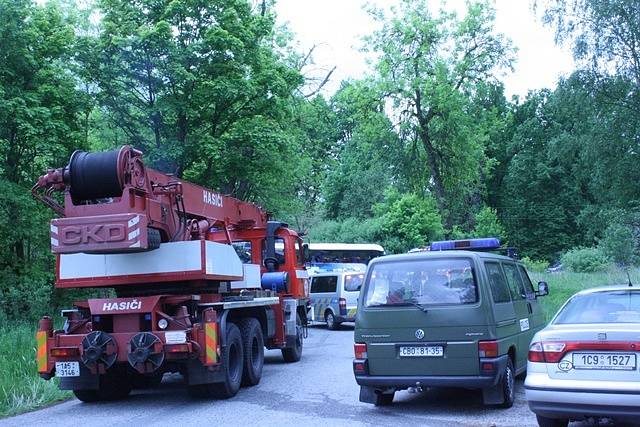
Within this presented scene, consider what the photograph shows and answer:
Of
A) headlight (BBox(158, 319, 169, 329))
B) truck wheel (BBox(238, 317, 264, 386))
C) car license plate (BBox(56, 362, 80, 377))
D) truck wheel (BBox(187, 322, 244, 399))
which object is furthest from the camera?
truck wheel (BBox(238, 317, 264, 386))

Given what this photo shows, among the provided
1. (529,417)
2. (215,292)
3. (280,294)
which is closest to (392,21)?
(280,294)

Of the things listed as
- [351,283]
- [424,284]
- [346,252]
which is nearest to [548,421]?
[424,284]

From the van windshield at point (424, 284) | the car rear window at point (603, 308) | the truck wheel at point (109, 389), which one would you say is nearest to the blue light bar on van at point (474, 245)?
the van windshield at point (424, 284)

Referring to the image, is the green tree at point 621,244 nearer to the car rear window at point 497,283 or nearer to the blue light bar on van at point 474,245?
the blue light bar on van at point 474,245

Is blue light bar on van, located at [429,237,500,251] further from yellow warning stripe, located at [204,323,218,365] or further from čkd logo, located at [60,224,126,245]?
čkd logo, located at [60,224,126,245]

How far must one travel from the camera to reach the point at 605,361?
6.50 meters

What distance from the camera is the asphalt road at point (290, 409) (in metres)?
8.55

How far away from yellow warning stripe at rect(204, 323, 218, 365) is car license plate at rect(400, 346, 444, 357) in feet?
8.65

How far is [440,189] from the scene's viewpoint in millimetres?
41688

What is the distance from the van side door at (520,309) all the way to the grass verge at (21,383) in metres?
6.93

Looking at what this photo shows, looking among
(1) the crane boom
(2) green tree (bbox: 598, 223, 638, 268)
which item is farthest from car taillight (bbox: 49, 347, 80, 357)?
(2) green tree (bbox: 598, 223, 638, 268)

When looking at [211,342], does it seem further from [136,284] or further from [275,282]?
[275,282]

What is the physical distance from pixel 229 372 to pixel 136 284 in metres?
1.88

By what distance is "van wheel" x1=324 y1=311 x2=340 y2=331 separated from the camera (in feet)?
79.9
